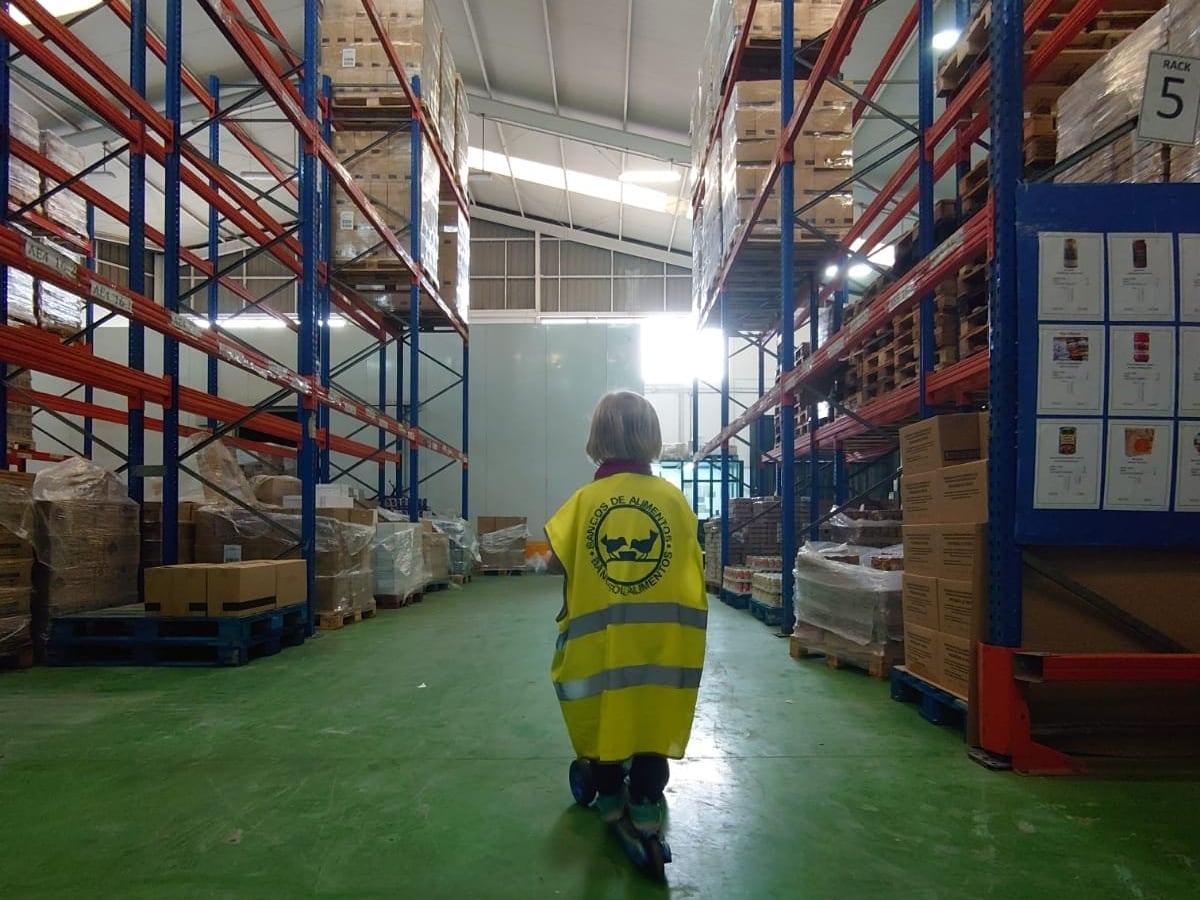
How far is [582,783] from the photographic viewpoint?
103 inches

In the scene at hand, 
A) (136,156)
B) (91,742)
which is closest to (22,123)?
(136,156)

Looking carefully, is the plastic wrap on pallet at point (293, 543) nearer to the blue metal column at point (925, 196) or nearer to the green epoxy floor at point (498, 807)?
the green epoxy floor at point (498, 807)

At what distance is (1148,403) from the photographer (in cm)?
295

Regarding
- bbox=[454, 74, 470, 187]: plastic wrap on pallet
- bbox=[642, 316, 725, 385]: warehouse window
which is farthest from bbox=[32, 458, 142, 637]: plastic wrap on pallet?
bbox=[642, 316, 725, 385]: warehouse window

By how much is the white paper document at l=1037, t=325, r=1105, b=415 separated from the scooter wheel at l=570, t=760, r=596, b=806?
2.32 metres

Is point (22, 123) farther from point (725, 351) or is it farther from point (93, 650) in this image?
point (725, 351)

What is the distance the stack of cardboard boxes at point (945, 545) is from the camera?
3350 mm

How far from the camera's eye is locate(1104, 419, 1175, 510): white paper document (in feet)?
9.64

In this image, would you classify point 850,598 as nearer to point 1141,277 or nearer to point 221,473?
point 1141,277

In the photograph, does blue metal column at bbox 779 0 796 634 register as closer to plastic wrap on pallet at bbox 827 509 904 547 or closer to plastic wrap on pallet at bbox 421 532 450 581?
plastic wrap on pallet at bbox 827 509 904 547

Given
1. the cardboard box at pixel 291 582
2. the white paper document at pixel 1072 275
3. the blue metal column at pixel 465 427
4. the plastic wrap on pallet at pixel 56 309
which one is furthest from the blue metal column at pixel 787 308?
the blue metal column at pixel 465 427

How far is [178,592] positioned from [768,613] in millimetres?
5161

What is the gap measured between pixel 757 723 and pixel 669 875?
5.72 ft

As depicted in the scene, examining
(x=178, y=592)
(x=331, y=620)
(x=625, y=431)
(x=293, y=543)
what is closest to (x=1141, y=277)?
(x=625, y=431)
